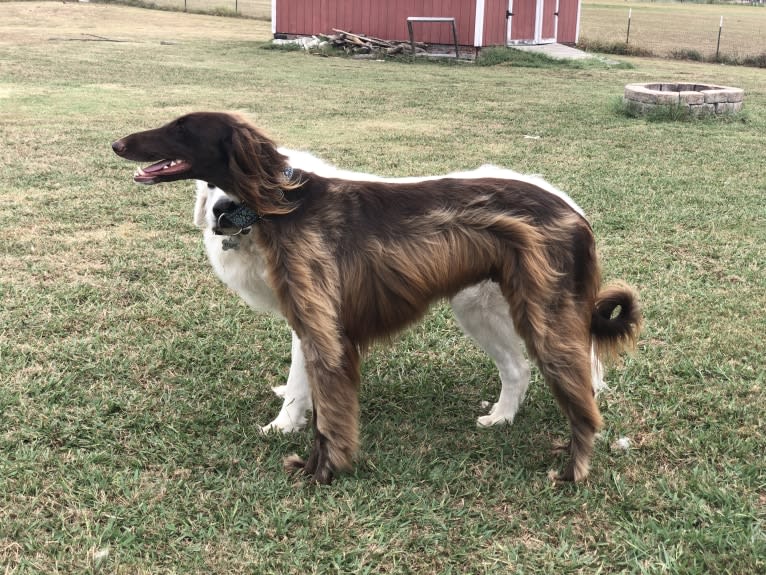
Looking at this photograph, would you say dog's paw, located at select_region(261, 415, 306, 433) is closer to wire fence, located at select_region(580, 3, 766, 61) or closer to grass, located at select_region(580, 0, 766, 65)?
grass, located at select_region(580, 0, 766, 65)

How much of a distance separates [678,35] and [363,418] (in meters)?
30.5

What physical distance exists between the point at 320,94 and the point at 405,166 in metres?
5.77

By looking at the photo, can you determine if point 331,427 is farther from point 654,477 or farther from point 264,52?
point 264,52

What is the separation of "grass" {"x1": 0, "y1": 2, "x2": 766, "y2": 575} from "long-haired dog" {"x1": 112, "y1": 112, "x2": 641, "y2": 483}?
31 cm

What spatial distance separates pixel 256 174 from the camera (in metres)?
2.51

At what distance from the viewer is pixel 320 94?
490 inches

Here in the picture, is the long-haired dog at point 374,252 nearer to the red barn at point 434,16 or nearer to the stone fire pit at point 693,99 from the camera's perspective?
the stone fire pit at point 693,99

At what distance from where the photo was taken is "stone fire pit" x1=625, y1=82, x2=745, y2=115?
10.2 m

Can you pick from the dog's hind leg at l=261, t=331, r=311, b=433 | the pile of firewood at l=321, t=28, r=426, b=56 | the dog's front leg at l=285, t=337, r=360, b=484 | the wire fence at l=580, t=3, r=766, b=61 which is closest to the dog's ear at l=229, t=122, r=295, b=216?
the dog's front leg at l=285, t=337, r=360, b=484

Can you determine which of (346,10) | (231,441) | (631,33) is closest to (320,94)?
(346,10)

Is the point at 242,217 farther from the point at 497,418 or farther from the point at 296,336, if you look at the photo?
the point at 497,418

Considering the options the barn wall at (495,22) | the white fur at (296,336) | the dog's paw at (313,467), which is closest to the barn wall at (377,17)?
the barn wall at (495,22)

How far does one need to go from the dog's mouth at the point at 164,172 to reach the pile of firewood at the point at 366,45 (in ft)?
57.8

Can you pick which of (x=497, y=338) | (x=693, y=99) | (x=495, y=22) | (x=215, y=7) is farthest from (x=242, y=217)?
(x=215, y=7)
